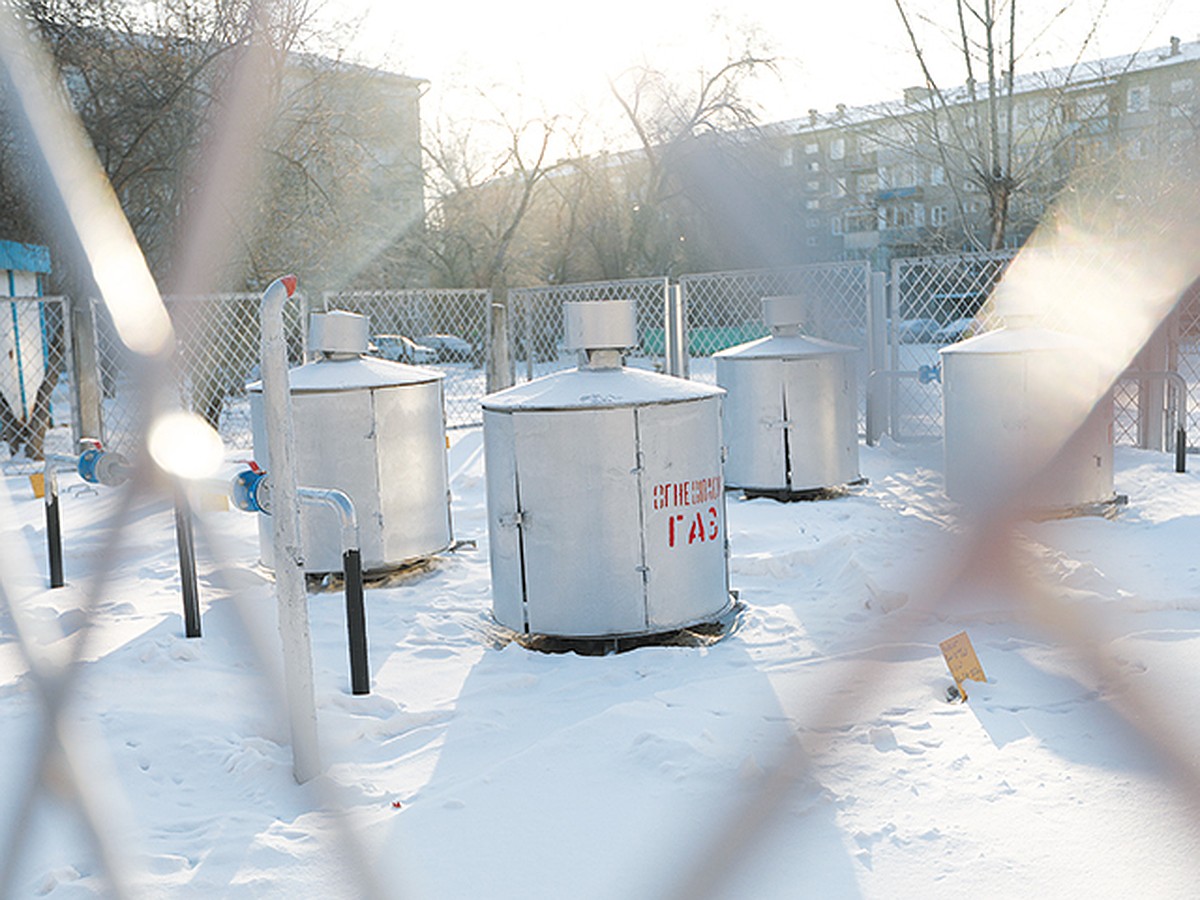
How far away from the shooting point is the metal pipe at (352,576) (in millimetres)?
4109

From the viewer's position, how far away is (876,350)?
1127 cm

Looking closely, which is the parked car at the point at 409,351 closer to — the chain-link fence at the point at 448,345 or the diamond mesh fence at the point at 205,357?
the chain-link fence at the point at 448,345

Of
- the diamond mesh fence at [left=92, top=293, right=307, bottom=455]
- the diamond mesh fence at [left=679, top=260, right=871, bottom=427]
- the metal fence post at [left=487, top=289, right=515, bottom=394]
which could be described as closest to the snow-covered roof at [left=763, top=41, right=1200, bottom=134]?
the diamond mesh fence at [left=679, top=260, right=871, bottom=427]

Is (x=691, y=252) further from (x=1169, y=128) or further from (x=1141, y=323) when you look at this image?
(x=1141, y=323)

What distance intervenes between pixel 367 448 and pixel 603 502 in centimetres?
202

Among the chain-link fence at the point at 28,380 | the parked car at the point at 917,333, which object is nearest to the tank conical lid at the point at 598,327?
the chain-link fence at the point at 28,380

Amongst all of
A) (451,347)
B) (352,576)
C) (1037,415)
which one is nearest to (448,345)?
(451,347)

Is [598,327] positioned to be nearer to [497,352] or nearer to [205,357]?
[497,352]

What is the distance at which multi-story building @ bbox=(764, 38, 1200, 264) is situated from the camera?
1322cm

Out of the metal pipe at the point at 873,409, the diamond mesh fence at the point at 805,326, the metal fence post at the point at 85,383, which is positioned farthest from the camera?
the diamond mesh fence at the point at 805,326

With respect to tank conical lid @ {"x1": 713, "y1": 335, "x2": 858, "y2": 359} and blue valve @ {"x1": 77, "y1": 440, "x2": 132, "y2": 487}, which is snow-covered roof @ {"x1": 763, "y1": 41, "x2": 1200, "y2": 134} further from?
blue valve @ {"x1": 77, "y1": 440, "x2": 132, "y2": 487}

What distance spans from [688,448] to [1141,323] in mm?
6356

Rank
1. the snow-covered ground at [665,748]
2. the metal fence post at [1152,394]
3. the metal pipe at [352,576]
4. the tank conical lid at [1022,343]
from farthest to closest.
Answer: the metal fence post at [1152,394] → the tank conical lid at [1022,343] → the metal pipe at [352,576] → the snow-covered ground at [665,748]

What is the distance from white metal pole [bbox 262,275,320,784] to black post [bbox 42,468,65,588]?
333 centimetres
